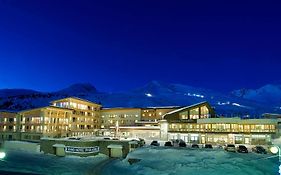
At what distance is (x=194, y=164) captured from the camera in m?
51.9

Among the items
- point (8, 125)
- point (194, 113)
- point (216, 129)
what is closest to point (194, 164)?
point (216, 129)

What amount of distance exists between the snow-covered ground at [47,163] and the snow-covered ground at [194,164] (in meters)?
4.42

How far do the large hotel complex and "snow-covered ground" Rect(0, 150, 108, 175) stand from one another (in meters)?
17.3

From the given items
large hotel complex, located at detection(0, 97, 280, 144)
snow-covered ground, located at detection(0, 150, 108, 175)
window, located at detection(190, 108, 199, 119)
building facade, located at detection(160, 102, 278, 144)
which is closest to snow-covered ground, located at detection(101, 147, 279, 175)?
snow-covered ground, located at detection(0, 150, 108, 175)

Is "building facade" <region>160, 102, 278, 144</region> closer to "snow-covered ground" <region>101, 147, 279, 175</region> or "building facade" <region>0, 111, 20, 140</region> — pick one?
"snow-covered ground" <region>101, 147, 279, 175</region>

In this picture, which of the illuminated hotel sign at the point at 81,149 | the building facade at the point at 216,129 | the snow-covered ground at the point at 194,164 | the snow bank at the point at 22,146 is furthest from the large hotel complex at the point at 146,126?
the illuminated hotel sign at the point at 81,149

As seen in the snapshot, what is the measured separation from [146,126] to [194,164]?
123 feet

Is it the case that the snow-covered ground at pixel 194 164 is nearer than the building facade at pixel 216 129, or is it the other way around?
the snow-covered ground at pixel 194 164

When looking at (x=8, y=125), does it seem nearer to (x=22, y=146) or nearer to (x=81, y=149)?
(x=22, y=146)

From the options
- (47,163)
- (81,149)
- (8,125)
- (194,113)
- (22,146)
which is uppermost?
(194,113)

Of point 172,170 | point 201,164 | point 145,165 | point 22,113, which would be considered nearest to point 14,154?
point 22,113

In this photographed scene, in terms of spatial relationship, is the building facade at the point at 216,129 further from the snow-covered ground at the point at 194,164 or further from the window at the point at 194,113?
the snow-covered ground at the point at 194,164

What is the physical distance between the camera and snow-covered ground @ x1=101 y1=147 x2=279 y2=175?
48.2m

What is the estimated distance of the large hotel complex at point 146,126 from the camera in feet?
238
